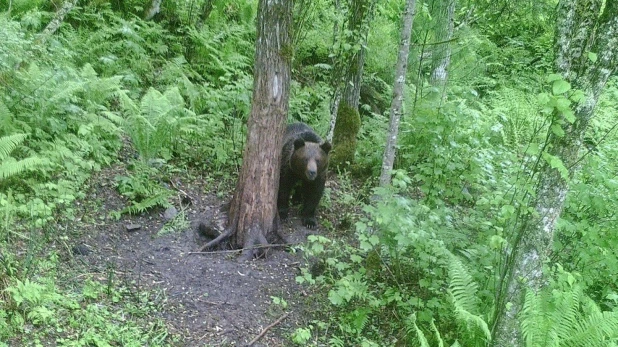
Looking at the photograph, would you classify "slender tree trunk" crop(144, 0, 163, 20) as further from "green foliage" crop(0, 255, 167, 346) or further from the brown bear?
"green foliage" crop(0, 255, 167, 346)

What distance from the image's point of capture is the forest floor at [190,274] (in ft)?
16.9

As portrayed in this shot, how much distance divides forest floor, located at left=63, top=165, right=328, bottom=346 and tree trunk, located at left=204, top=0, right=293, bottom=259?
13.5 inches

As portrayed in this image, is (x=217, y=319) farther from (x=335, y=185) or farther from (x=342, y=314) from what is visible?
(x=335, y=185)

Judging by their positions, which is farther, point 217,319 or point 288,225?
point 288,225

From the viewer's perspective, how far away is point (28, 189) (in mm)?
5930

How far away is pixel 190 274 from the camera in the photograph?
5.86m

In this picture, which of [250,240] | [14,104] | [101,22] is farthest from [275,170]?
[101,22]

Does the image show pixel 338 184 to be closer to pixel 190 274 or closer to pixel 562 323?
pixel 190 274

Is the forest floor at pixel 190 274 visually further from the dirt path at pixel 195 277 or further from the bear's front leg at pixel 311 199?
the bear's front leg at pixel 311 199

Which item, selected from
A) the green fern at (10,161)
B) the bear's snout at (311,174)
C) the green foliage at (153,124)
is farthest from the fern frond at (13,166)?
the bear's snout at (311,174)

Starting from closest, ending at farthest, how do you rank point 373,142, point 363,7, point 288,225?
point 288,225, point 363,7, point 373,142

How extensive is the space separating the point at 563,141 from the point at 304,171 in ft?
12.2

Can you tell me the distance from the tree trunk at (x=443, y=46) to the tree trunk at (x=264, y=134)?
12.1ft

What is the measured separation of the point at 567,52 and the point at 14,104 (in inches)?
249
